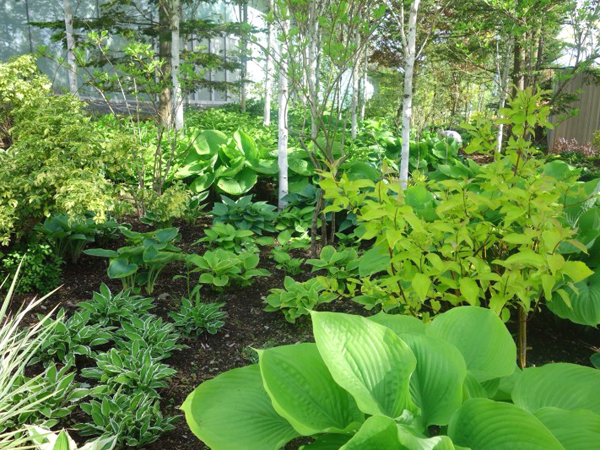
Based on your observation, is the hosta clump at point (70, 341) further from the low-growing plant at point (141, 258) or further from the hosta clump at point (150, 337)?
the low-growing plant at point (141, 258)

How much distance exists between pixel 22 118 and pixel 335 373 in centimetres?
357

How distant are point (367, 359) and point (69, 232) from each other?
3.18 m

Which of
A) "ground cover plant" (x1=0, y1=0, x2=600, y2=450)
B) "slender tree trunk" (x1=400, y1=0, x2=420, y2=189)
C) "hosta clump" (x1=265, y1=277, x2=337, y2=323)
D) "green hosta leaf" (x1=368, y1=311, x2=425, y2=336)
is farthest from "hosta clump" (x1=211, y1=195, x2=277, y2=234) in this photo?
"green hosta leaf" (x1=368, y1=311, x2=425, y2=336)

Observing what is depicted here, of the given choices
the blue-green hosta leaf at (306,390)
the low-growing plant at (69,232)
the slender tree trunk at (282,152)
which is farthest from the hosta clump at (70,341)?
the slender tree trunk at (282,152)

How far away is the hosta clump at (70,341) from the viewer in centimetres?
258

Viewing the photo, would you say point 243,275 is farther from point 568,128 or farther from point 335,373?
point 568,128

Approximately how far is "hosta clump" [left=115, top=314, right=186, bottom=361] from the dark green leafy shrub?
37.7 inches

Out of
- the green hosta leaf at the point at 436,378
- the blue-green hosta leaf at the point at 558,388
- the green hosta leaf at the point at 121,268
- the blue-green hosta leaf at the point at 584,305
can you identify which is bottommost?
the green hosta leaf at the point at 121,268

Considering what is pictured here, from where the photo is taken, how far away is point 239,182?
566 cm

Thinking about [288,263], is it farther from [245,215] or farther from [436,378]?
[436,378]

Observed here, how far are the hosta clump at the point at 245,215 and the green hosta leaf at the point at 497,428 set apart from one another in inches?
142

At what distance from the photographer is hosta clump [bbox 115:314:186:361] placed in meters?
A: 2.67

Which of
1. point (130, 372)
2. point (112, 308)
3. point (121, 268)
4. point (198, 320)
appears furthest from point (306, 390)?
point (121, 268)

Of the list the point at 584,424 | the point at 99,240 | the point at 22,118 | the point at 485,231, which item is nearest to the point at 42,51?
the point at 22,118
